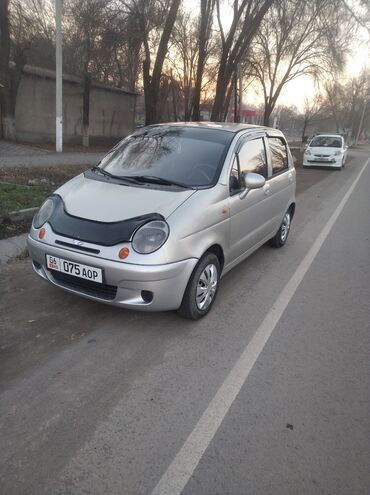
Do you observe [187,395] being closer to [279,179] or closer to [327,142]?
[279,179]

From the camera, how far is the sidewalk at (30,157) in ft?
36.5

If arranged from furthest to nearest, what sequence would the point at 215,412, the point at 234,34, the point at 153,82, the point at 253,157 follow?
the point at 234,34, the point at 153,82, the point at 253,157, the point at 215,412

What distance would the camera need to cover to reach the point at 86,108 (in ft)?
59.6

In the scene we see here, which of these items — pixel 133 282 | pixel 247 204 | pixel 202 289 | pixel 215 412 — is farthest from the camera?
pixel 247 204

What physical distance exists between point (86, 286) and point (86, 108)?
1637 cm

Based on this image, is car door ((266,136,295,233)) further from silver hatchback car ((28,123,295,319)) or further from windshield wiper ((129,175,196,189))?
windshield wiper ((129,175,196,189))

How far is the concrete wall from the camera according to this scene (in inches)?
660

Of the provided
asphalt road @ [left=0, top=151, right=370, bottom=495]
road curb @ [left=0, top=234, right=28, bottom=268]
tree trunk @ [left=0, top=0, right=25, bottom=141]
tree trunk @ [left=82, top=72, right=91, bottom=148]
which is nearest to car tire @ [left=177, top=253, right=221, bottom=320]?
asphalt road @ [left=0, top=151, right=370, bottom=495]

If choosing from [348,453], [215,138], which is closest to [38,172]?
[215,138]

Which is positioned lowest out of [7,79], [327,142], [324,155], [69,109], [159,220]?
[159,220]

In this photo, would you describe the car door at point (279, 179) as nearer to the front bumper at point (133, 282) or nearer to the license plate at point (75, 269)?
the front bumper at point (133, 282)

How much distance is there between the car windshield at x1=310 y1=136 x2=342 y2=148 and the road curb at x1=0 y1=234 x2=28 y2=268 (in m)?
18.5

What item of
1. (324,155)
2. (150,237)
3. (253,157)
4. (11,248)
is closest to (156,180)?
(150,237)

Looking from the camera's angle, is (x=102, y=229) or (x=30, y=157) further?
(x=30, y=157)
